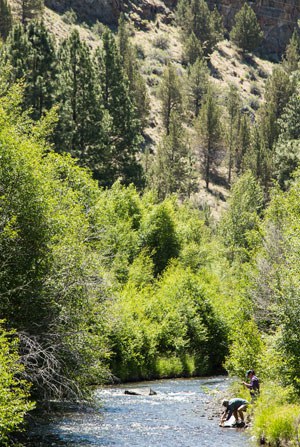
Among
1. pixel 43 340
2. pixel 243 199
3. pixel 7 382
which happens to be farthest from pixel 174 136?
pixel 7 382

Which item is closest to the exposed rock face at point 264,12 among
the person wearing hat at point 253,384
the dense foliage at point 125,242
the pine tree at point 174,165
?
the dense foliage at point 125,242

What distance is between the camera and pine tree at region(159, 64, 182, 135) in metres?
122

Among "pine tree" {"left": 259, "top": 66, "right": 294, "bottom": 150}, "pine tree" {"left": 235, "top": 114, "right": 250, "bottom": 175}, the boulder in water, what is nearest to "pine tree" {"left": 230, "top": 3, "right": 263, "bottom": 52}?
"pine tree" {"left": 259, "top": 66, "right": 294, "bottom": 150}

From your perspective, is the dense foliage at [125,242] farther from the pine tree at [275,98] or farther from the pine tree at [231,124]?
the pine tree at [231,124]

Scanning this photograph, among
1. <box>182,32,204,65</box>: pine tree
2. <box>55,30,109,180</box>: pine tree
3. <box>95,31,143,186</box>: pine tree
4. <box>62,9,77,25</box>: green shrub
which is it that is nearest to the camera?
<box>55,30,109,180</box>: pine tree

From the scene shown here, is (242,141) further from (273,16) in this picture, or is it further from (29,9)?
(273,16)

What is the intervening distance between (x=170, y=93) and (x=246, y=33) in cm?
5847

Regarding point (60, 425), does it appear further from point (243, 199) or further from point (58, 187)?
point (243, 199)

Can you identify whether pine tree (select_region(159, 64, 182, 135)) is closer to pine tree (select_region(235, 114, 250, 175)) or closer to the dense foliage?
the dense foliage

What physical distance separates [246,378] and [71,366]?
34.5 ft

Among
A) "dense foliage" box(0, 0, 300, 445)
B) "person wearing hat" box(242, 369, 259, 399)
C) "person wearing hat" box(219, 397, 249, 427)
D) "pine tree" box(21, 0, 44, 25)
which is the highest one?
"pine tree" box(21, 0, 44, 25)

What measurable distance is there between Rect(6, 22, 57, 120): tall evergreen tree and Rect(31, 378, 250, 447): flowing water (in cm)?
4093

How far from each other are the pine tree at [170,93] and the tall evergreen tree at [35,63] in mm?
50057

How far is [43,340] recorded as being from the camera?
2498cm
